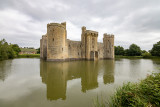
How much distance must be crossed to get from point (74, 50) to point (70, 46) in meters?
1.84

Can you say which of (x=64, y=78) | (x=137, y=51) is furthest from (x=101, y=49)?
(x=137, y=51)

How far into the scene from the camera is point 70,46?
81.9 ft

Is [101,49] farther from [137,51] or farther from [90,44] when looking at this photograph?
[137,51]

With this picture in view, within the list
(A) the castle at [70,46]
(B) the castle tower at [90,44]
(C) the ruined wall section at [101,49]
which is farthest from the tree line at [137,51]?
(B) the castle tower at [90,44]

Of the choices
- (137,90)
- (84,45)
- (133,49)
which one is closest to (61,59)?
(84,45)

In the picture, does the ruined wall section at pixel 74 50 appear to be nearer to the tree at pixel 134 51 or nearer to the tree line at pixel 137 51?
the tree line at pixel 137 51

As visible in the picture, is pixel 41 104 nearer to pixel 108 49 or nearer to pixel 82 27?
pixel 82 27

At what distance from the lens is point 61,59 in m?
19.6

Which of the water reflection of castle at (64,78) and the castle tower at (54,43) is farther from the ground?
the castle tower at (54,43)

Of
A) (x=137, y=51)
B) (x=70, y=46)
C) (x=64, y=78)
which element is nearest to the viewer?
(x=64, y=78)

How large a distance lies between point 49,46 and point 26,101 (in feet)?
56.0

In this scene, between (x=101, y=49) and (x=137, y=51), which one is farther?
(x=137, y=51)

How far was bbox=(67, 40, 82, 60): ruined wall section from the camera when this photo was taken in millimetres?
24766

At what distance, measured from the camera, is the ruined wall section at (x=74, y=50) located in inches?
975
